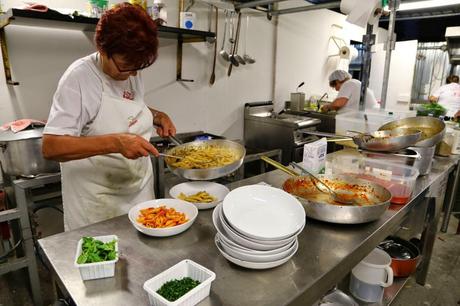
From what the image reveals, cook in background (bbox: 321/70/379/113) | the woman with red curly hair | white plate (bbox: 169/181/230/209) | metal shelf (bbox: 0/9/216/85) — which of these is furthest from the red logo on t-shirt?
cook in background (bbox: 321/70/379/113)

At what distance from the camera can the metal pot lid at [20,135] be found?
5.66 ft

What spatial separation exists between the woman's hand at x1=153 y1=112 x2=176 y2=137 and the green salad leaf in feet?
2.91

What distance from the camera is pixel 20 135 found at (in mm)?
1769

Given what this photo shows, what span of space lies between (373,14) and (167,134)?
6.47 feet

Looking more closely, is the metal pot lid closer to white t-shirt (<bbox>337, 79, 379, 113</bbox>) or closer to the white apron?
the white apron

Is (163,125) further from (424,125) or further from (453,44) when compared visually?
(453,44)

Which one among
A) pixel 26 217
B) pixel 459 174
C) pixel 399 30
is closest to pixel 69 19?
pixel 26 217

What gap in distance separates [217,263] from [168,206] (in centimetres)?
37

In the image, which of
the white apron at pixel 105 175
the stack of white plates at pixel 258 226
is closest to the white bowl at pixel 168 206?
the stack of white plates at pixel 258 226

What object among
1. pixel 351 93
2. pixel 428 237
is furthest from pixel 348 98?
pixel 428 237

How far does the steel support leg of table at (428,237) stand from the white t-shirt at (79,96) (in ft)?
6.74

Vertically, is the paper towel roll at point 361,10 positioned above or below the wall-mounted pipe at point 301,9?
below

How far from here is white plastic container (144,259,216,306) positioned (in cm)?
77

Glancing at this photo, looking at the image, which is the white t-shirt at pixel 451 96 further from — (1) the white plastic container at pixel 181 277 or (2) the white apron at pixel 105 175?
(1) the white plastic container at pixel 181 277
